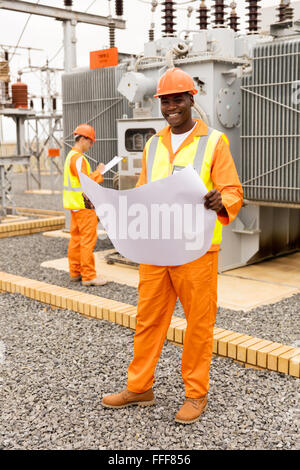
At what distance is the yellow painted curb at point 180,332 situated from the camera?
390 cm

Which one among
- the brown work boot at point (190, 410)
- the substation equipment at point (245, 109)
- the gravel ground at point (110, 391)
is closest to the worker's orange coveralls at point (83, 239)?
the substation equipment at point (245, 109)

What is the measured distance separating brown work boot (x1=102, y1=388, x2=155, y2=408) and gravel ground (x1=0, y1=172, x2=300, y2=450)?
1.7 inches

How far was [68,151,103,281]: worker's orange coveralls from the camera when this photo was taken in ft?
20.9

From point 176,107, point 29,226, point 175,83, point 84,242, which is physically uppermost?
point 175,83

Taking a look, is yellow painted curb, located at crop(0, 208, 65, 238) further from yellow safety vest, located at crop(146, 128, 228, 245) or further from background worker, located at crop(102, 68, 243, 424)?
yellow safety vest, located at crop(146, 128, 228, 245)

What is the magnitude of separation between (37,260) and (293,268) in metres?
3.65

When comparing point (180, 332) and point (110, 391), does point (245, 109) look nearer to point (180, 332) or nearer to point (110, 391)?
point (180, 332)

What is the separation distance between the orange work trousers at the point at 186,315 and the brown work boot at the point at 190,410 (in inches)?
1.3

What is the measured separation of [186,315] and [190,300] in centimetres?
13

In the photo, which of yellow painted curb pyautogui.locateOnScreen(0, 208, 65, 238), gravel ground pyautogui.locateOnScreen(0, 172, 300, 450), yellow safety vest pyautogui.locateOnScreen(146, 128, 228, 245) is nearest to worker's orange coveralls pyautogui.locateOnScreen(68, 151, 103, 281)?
gravel ground pyautogui.locateOnScreen(0, 172, 300, 450)

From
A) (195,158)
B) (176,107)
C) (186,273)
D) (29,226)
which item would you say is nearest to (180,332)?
(186,273)

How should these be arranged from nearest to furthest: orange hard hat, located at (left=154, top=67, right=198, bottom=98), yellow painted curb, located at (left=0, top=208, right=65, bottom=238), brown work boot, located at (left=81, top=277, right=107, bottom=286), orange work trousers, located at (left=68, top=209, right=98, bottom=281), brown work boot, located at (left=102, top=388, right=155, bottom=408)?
orange hard hat, located at (left=154, top=67, right=198, bottom=98) → brown work boot, located at (left=102, top=388, right=155, bottom=408) → orange work trousers, located at (left=68, top=209, right=98, bottom=281) → brown work boot, located at (left=81, top=277, right=107, bottom=286) → yellow painted curb, located at (left=0, top=208, right=65, bottom=238)

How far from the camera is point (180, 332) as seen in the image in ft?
14.4

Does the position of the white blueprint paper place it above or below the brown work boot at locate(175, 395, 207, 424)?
above
